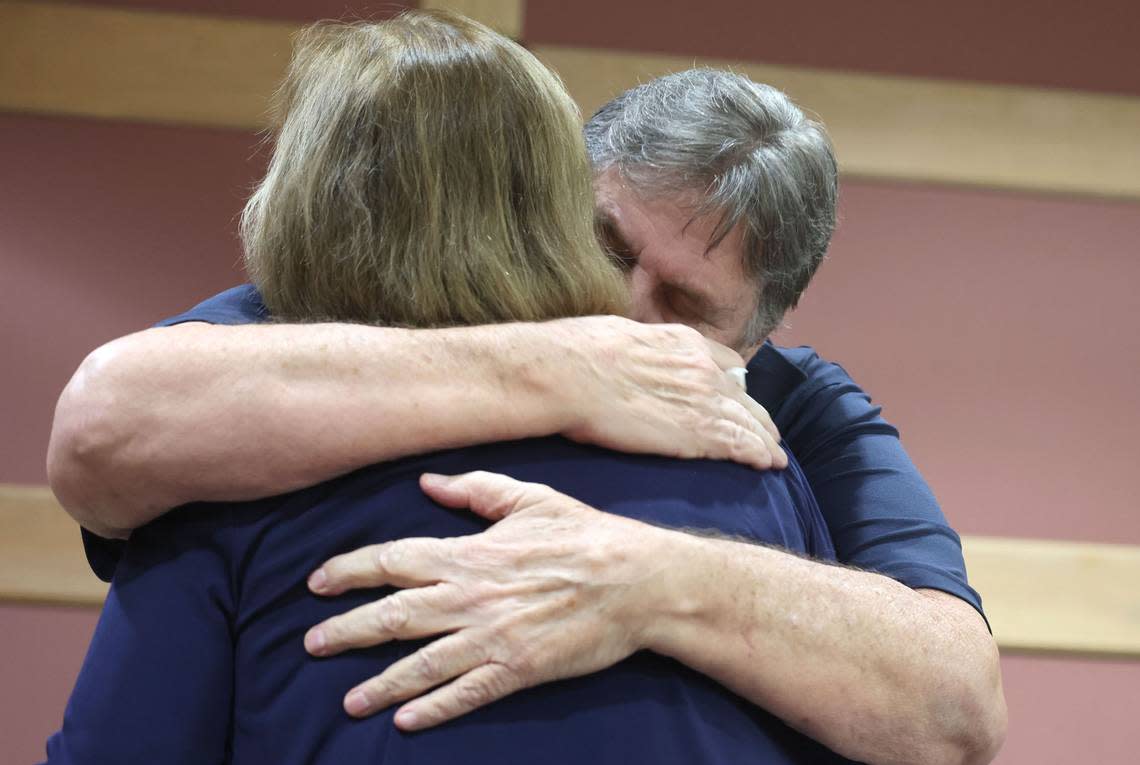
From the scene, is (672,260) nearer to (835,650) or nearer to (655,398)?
(655,398)

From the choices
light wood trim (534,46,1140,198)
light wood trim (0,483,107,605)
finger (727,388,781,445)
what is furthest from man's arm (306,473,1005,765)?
light wood trim (0,483,107,605)

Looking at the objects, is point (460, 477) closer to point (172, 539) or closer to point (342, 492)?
point (342, 492)

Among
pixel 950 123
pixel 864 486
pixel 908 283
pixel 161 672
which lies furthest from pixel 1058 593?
pixel 161 672

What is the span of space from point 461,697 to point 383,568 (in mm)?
122

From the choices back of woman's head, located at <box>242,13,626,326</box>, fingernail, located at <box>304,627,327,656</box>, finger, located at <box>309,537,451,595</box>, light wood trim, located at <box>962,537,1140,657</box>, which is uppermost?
back of woman's head, located at <box>242,13,626,326</box>

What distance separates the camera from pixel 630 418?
1.04 meters

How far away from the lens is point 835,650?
1.12 meters

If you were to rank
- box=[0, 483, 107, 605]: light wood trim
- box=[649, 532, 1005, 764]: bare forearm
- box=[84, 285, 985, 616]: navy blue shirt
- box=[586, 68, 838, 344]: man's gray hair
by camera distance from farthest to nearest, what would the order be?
1. box=[0, 483, 107, 605]: light wood trim
2. box=[586, 68, 838, 344]: man's gray hair
3. box=[84, 285, 985, 616]: navy blue shirt
4. box=[649, 532, 1005, 764]: bare forearm

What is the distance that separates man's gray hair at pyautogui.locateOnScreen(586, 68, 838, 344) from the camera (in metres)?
1.51

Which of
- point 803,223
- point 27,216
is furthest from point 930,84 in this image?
point 27,216

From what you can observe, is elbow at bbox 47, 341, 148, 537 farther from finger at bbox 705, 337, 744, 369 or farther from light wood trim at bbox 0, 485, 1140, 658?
light wood trim at bbox 0, 485, 1140, 658

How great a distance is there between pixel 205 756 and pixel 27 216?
2.67m

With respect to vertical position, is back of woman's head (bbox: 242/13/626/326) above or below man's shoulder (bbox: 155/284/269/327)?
above

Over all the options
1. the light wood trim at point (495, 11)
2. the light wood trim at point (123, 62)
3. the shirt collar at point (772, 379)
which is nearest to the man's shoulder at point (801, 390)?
the shirt collar at point (772, 379)
